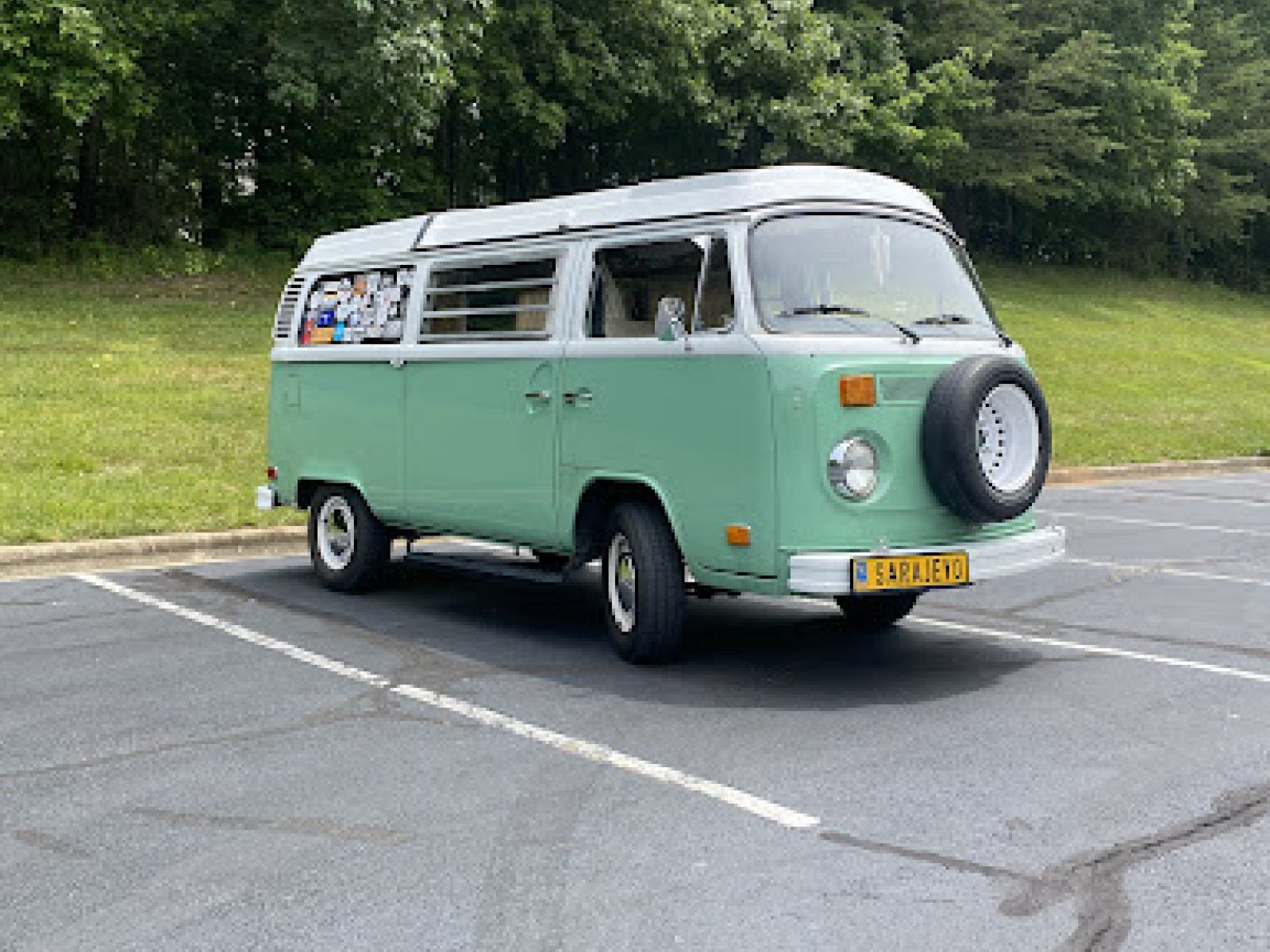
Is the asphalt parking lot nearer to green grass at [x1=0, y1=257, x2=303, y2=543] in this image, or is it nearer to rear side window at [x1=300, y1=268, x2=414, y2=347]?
rear side window at [x1=300, y1=268, x2=414, y2=347]

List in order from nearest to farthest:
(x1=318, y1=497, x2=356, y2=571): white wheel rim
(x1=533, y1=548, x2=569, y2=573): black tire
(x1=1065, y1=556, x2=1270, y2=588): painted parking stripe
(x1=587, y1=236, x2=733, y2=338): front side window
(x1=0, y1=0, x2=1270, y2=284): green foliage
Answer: (x1=587, y1=236, x2=733, y2=338): front side window
(x1=533, y1=548, x2=569, y2=573): black tire
(x1=318, y1=497, x2=356, y2=571): white wheel rim
(x1=1065, y1=556, x2=1270, y2=588): painted parking stripe
(x1=0, y1=0, x2=1270, y2=284): green foliage

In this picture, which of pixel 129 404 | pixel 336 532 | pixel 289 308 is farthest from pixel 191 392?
pixel 336 532

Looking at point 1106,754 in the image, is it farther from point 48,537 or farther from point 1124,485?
point 1124,485

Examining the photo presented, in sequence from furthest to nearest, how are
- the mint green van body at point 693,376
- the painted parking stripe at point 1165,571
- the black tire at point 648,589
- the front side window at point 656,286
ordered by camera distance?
the painted parking stripe at point 1165,571
the black tire at point 648,589
the front side window at point 656,286
the mint green van body at point 693,376

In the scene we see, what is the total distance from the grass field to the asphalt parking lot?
2655mm

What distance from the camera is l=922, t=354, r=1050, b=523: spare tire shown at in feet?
20.0

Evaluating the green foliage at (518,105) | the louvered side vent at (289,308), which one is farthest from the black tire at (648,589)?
the green foliage at (518,105)

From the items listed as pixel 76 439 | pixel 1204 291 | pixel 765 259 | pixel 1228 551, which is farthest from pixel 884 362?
pixel 1204 291

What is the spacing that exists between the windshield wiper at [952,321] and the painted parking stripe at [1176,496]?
804 cm

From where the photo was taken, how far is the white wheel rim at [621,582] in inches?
269

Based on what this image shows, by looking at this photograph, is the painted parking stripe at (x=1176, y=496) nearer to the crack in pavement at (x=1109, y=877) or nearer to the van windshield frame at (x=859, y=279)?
the van windshield frame at (x=859, y=279)

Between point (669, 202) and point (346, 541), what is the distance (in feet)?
11.5

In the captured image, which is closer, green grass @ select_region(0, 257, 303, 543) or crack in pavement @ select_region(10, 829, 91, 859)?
crack in pavement @ select_region(10, 829, 91, 859)

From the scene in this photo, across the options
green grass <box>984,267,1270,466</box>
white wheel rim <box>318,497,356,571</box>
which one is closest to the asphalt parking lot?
white wheel rim <box>318,497,356,571</box>
